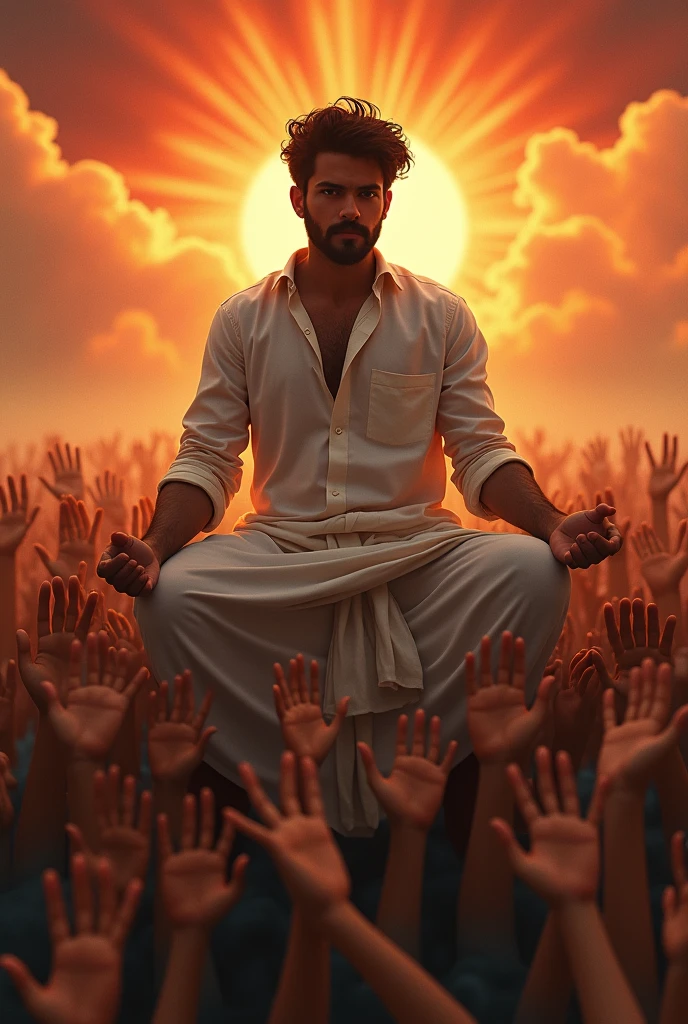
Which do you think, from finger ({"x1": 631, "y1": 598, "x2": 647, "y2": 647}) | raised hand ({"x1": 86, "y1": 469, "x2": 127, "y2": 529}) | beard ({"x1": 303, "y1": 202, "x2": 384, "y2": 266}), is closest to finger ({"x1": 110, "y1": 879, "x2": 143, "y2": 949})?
finger ({"x1": 631, "y1": 598, "x2": 647, "y2": 647})

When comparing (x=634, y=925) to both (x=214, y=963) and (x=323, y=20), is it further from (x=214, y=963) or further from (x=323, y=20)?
(x=323, y=20)

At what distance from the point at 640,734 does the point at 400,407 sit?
133 cm

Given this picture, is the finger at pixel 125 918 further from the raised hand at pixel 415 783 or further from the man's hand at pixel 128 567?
the man's hand at pixel 128 567

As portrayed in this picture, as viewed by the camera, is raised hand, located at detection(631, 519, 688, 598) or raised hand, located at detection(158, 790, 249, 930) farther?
raised hand, located at detection(631, 519, 688, 598)

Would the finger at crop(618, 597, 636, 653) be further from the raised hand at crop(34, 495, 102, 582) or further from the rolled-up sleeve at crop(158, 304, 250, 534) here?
the raised hand at crop(34, 495, 102, 582)

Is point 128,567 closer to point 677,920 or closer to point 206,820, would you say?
point 206,820

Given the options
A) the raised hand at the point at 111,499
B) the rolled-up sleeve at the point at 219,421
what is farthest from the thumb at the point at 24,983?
the raised hand at the point at 111,499

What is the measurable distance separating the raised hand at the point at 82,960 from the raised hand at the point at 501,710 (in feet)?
2.60

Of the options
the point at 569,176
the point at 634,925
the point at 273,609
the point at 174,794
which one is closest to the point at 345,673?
the point at 273,609

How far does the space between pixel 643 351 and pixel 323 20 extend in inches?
77.8

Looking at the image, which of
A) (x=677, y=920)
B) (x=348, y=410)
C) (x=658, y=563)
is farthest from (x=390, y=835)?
(x=658, y=563)

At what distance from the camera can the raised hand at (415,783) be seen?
1774 millimetres

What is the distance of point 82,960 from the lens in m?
1.30

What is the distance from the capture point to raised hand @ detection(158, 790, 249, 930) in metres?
1.47
